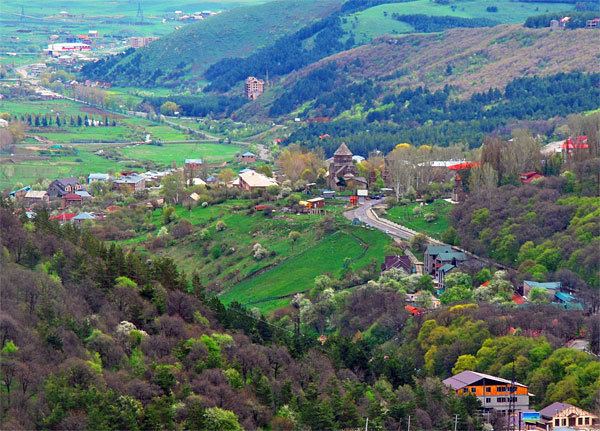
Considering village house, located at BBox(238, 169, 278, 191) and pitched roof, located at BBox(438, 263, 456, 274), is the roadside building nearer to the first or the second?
village house, located at BBox(238, 169, 278, 191)

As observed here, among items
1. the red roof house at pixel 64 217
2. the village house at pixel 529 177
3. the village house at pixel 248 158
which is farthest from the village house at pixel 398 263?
the village house at pixel 248 158

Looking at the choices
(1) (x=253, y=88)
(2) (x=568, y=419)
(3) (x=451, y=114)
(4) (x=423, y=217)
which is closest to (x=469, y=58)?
(3) (x=451, y=114)

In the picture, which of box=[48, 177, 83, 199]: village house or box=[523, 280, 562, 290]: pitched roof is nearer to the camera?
box=[523, 280, 562, 290]: pitched roof

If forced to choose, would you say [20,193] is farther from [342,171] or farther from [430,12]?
[430,12]

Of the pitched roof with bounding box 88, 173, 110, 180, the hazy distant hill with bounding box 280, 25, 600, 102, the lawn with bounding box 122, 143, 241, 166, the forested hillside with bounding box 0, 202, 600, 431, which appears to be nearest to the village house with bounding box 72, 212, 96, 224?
the pitched roof with bounding box 88, 173, 110, 180

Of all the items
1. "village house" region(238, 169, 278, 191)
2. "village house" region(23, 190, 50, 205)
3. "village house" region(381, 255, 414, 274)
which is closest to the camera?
"village house" region(381, 255, 414, 274)

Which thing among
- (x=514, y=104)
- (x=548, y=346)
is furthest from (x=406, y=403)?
(x=514, y=104)

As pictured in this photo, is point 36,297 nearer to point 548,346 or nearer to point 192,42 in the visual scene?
point 548,346
